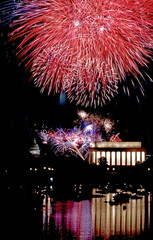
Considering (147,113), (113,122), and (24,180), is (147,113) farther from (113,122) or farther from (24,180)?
(24,180)

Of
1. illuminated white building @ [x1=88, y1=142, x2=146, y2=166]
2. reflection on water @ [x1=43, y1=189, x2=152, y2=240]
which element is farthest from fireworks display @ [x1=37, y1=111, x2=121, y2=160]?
reflection on water @ [x1=43, y1=189, x2=152, y2=240]

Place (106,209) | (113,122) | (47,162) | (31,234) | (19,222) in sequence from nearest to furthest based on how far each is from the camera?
1. (31,234)
2. (19,222)
3. (106,209)
4. (47,162)
5. (113,122)

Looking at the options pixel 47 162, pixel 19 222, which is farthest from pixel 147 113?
pixel 19 222

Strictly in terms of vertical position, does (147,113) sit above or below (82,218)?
above

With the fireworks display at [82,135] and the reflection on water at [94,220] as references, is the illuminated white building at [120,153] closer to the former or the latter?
the fireworks display at [82,135]

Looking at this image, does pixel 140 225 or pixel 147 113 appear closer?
pixel 140 225
